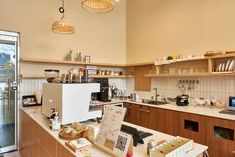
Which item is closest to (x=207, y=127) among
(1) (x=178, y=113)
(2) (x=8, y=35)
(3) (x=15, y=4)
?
(1) (x=178, y=113)

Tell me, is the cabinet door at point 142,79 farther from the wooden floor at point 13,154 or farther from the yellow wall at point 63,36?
the wooden floor at point 13,154

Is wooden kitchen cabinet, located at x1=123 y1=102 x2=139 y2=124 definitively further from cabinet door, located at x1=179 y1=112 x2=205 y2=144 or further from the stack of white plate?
the stack of white plate

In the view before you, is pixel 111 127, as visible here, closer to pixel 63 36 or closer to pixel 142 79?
pixel 63 36

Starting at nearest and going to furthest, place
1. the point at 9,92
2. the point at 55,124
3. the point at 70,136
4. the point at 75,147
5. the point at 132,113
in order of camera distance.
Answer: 1. the point at 75,147
2. the point at 70,136
3. the point at 55,124
4. the point at 9,92
5. the point at 132,113

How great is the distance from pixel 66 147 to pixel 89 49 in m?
3.26

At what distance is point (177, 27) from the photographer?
3707 mm

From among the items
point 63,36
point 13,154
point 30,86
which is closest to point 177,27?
point 63,36

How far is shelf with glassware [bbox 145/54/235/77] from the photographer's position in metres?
2.76

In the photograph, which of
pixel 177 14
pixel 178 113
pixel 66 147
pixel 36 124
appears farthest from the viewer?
pixel 177 14

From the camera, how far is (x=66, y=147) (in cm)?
135

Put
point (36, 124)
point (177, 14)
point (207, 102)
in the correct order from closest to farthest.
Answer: point (36, 124) < point (207, 102) < point (177, 14)

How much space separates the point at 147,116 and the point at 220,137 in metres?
1.35

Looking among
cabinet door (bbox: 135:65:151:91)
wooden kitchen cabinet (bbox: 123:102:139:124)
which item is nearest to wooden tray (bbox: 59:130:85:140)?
wooden kitchen cabinet (bbox: 123:102:139:124)

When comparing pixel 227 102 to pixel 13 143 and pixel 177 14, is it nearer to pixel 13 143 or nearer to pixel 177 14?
pixel 177 14
